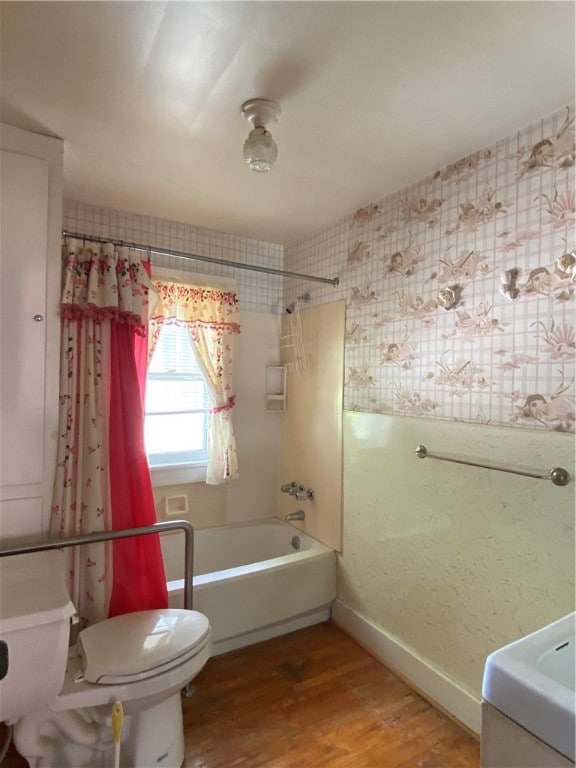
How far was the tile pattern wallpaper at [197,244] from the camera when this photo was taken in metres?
2.42

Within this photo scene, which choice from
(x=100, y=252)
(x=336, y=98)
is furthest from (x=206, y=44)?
(x=100, y=252)

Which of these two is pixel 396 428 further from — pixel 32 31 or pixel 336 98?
pixel 32 31

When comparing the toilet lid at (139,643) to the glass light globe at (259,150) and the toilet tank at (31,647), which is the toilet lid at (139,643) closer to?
the toilet tank at (31,647)

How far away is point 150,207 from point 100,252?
2.41ft

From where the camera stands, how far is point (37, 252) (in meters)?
1.65

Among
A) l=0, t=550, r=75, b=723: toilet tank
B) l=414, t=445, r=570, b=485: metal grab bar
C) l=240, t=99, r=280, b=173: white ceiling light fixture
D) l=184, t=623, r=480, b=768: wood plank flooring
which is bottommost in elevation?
l=184, t=623, r=480, b=768: wood plank flooring

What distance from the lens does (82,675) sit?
1377 millimetres

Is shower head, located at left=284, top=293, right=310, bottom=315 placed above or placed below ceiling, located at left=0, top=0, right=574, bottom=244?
below

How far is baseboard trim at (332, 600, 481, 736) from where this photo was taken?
172 centimetres

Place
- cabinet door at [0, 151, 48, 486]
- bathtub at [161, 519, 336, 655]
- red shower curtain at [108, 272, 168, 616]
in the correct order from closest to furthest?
cabinet door at [0, 151, 48, 486]
red shower curtain at [108, 272, 168, 616]
bathtub at [161, 519, 336, 655]

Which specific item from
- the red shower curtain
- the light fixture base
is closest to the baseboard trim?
the red shower curtain

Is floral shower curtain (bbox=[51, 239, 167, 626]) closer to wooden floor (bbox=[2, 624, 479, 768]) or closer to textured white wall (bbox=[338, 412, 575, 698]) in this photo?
wooden floor (bbox=[2, 624, 479, 768])

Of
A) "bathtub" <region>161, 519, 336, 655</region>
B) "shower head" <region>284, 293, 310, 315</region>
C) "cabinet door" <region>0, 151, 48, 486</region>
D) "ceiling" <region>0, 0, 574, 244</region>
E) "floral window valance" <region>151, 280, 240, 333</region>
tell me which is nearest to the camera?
"ceiling" <region>0, 0, 574, 244</region>

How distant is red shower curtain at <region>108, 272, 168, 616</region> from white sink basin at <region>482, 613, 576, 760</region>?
4.67 feet
